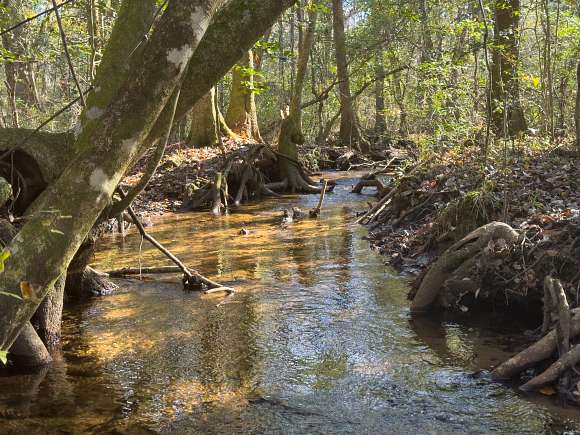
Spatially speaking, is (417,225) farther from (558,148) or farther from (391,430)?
(391,430)

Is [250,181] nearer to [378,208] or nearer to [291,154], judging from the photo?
[291,154]

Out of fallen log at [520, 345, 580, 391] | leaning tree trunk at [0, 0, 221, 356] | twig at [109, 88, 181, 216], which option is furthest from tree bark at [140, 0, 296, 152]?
fallen log at [520, 345, 580, 391]

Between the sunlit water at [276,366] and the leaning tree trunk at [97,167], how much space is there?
74.6 inches

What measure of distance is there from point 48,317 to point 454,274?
13.9ft

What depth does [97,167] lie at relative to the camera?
2967 millimetres

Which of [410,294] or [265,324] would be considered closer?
[265,324]

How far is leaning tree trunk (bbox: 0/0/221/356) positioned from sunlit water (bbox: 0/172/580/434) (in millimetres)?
1895

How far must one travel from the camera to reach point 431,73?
14.5 meters

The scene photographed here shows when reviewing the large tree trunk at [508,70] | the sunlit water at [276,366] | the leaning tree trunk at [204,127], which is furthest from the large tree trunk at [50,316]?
the leaning tree trunk at [204,127]

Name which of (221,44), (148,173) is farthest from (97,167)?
(148,173)

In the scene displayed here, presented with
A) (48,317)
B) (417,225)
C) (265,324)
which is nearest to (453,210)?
(417,225)

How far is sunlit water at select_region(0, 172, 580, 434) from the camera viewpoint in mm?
4398

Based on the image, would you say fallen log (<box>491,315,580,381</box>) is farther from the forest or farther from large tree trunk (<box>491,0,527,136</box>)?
large tree trunk (<box>491,0,527,136</box>)

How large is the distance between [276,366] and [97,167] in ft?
10.0
